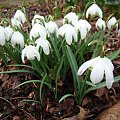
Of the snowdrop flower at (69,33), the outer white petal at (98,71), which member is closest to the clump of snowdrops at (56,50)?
the snowdrop flower at (69,33)

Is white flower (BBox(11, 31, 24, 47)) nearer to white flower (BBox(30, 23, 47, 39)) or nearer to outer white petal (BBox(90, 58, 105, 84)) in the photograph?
white flower (BBox(30, 23, 47, 39))

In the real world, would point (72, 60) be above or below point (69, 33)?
below

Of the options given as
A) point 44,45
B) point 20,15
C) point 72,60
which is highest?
point 20,15

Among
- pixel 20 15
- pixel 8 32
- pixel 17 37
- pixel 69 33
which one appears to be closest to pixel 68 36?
pixel 69 33

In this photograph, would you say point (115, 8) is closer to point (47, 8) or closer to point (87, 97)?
point (47, 8)

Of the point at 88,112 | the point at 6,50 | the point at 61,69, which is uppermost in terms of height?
the point at 6,50

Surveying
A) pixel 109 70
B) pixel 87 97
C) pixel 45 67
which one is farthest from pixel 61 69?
pixel 109 70

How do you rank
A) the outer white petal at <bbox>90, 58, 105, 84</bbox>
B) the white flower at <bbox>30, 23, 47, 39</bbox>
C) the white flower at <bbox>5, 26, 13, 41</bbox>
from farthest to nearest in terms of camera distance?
the white flower at <bbox>5, 26, 13, 41</bbox>
the white flower at <bbox>30, 23, 47, 39</bbox>
the outer white petal at <bbox>90, 58, 105, 84</bbox>

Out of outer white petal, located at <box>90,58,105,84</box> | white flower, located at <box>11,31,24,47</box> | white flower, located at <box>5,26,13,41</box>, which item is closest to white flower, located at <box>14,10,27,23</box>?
white flower, located at <box>5,26,13,41</box>

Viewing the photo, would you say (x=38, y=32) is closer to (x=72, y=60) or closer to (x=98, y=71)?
(x=72, y=60)

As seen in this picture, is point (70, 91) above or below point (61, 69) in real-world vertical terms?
below

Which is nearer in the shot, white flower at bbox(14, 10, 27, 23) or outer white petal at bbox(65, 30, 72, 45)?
outer white petal at bbox(65, 30, 72, 45)
